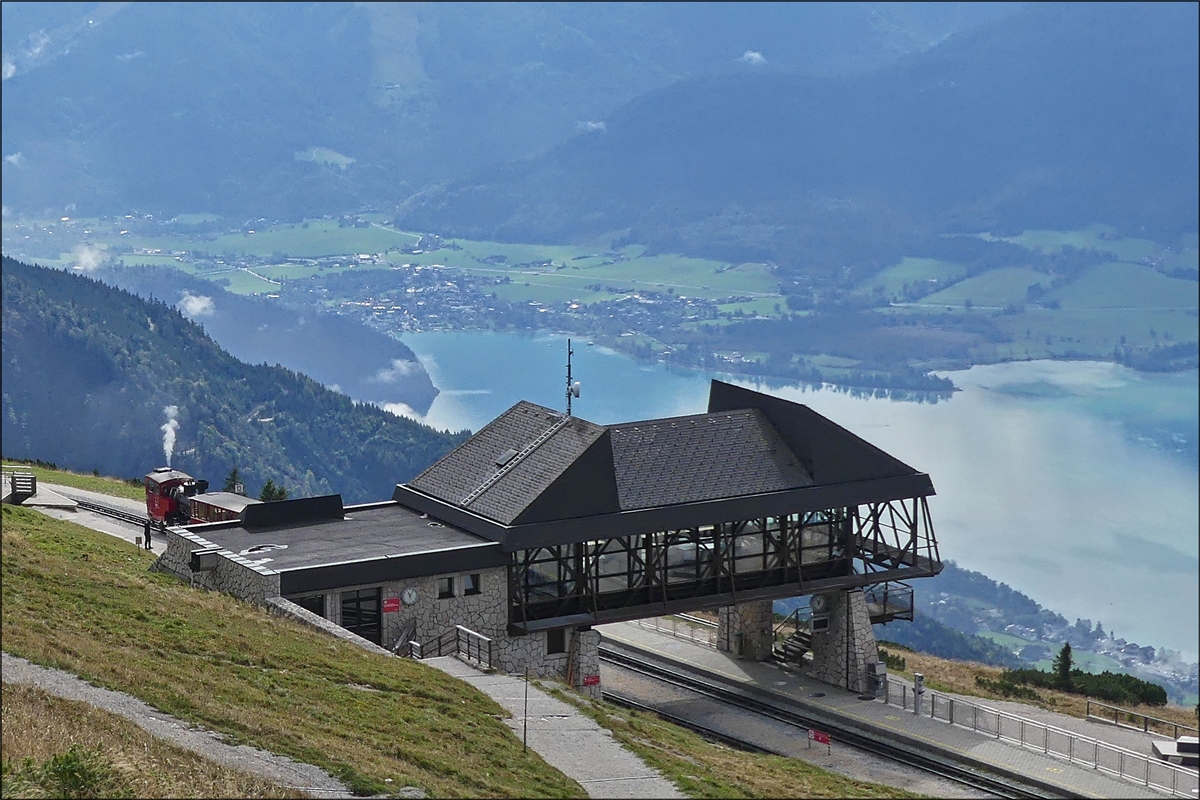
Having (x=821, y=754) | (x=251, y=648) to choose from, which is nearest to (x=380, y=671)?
(x=251, y=648)

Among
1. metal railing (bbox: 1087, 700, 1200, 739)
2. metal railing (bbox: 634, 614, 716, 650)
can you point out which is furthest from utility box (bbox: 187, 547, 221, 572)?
metal railing (bbox: 1087, 700, 1200, 739)

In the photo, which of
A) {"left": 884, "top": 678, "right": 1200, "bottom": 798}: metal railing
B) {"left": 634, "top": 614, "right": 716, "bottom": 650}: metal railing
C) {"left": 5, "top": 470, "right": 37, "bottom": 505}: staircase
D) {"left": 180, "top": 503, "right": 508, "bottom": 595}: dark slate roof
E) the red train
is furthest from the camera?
{"left": 5, "top": 470, "right": 37, "bottom": 505}: staircase

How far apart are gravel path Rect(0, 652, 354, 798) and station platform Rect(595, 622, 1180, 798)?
1864cm

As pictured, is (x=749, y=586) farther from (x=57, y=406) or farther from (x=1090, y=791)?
(x=57, y=406)

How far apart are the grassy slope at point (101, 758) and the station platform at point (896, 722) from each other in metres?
20.0

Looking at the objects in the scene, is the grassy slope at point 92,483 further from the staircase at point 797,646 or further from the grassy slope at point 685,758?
the staircase at point 797,646

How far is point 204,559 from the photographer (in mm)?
38875

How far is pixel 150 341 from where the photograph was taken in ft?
638

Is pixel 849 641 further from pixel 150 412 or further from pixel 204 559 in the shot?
pixel 150 412

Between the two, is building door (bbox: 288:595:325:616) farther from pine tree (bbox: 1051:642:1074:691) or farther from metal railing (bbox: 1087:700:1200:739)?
pine tree (bbox: 1051:642:1074:691)

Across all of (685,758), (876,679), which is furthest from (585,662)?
(685,758)

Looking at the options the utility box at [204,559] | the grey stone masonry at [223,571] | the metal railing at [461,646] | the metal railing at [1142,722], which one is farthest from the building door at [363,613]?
the metal railing at [1142,722]

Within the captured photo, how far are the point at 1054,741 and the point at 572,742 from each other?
653 inches

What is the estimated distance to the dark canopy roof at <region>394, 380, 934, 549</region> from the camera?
39312 mm
